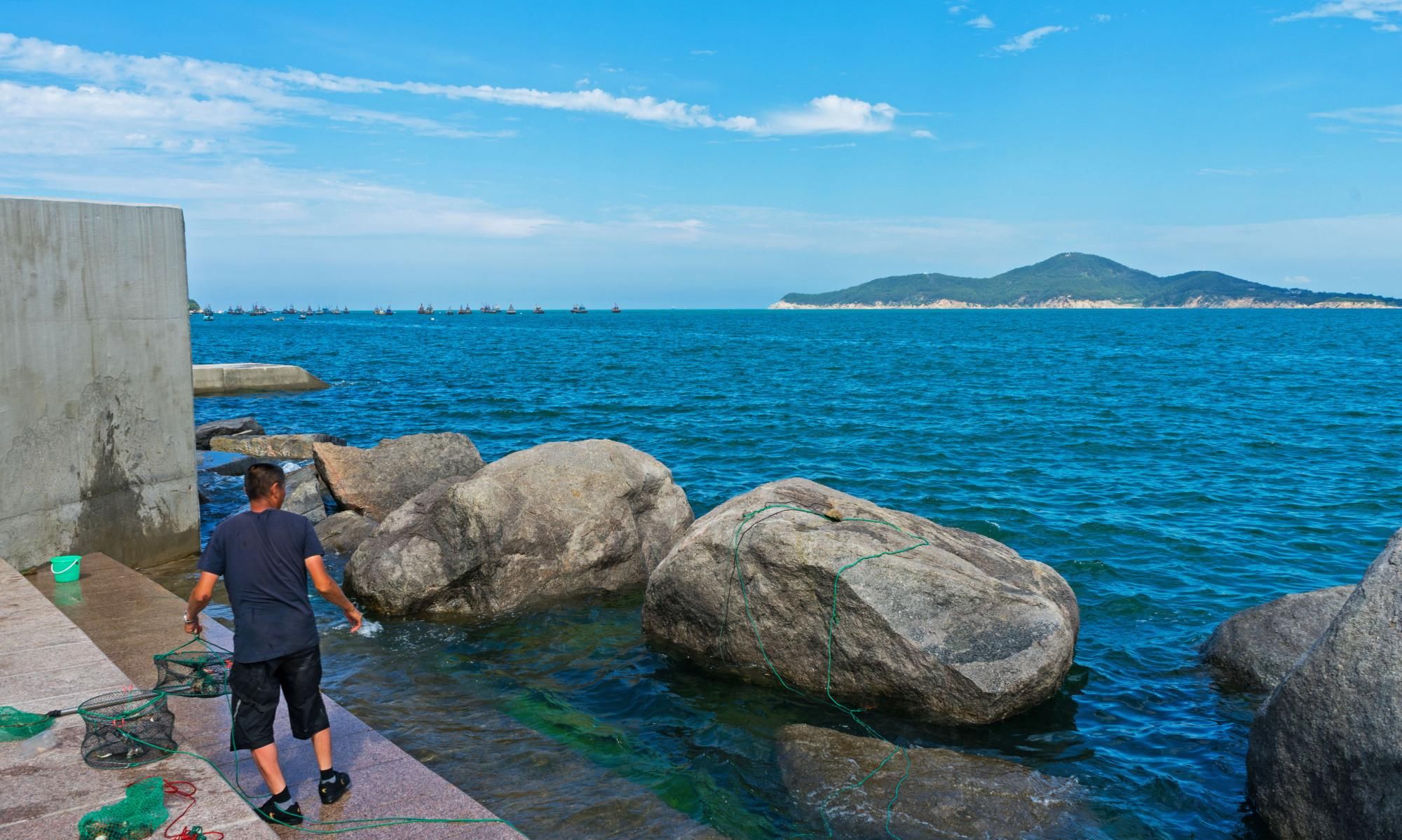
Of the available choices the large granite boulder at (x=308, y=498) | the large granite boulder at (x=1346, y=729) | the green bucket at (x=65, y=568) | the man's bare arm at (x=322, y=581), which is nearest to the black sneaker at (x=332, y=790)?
the man's bare arm at (x=322, y=581)

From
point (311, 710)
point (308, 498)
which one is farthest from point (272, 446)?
point (311, 710)

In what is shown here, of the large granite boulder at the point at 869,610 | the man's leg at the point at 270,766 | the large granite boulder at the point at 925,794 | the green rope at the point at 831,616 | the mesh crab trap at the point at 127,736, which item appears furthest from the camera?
the large granite boulder at the point at 869,610

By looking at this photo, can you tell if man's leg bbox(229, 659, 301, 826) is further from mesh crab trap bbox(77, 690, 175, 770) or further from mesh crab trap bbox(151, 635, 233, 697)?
mesh crab trap bbox(151, 635, 233, 697)

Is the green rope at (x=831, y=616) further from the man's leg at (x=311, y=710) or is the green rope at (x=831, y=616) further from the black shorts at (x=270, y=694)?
the black shorts at (x=270, y=694)

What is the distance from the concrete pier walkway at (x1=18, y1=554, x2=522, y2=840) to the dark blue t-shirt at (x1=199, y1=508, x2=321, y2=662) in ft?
3.35

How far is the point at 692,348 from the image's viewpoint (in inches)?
2960

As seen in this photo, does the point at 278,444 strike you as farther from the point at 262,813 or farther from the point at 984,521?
the point at 262,813

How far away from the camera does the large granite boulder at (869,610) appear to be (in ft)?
27.5

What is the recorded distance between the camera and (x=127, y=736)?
6.09 m

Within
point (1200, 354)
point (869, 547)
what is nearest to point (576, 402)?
point (869, 547)

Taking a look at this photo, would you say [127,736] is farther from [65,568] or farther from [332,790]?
[65,568]

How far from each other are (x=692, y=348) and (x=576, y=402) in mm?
39598

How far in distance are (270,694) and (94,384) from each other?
7912 mm

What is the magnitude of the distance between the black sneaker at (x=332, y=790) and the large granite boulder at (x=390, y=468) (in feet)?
31.8
